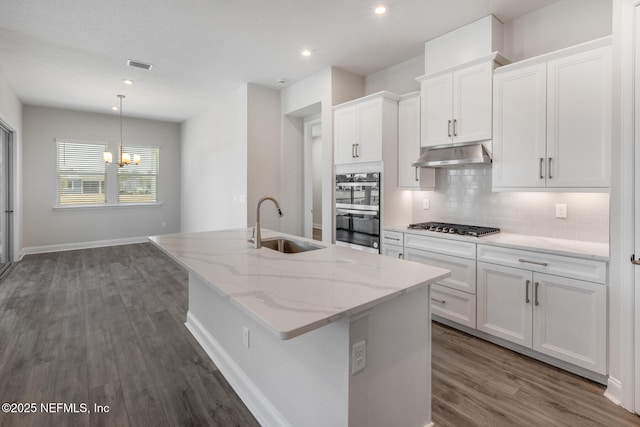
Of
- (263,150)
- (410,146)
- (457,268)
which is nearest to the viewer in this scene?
(457,268)

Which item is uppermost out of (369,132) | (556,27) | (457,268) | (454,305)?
(556,27)

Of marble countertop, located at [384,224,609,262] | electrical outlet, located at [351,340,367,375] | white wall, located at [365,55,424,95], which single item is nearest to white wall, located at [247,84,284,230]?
white wall, located at [365,55,424,95]

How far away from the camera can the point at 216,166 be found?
5910mm

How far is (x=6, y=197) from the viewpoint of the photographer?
5152 mm

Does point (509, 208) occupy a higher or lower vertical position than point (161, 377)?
higher

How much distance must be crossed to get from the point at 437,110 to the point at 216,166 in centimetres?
413

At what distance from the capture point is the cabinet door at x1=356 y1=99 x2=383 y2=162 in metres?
3.52

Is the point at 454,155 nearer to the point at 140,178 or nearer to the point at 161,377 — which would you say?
the point at 161,377

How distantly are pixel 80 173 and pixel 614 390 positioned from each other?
339 inches

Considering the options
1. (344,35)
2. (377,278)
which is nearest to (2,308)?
(377,278)

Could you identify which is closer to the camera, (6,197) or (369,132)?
(369,132)

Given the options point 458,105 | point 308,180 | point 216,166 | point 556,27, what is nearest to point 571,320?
point 458,105

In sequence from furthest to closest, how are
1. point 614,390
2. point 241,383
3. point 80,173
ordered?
point 80,173 → point 241,383 → point 614,390

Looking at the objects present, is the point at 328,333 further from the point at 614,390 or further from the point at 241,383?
the point at 614,390
